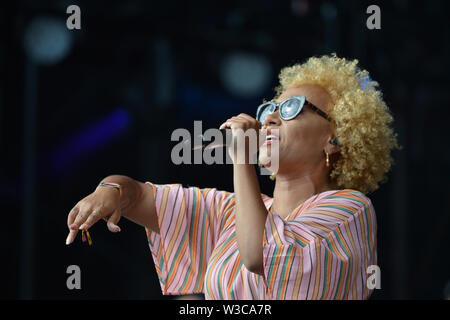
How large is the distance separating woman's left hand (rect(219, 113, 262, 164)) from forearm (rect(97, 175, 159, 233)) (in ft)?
1.36

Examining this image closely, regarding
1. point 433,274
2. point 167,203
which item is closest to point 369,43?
point 433,274

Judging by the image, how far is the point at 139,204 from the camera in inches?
78.7

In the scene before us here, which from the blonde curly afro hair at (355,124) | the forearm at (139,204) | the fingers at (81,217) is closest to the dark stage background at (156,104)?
the blonde curly afro hair at (355,124)

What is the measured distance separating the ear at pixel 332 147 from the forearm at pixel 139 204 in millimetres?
605

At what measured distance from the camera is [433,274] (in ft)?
13.8

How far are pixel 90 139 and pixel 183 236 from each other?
1790mm

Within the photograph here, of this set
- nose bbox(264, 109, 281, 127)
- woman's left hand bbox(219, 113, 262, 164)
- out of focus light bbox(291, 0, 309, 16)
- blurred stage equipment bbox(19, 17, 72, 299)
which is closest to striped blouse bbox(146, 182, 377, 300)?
woman's left hand bbox(219, 113, 262, 164)

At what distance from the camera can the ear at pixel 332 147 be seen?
201cm

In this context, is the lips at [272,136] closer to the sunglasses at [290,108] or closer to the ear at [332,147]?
the sunglasses at [290,108]

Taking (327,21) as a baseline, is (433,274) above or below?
below

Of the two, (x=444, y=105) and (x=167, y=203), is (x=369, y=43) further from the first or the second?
(x=167, y=203)

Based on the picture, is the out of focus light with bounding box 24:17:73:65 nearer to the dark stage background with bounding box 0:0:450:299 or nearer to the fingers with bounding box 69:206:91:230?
the dark stage background with bounding box 0:0:450:299

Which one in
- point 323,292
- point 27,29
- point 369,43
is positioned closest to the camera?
point 323,292
